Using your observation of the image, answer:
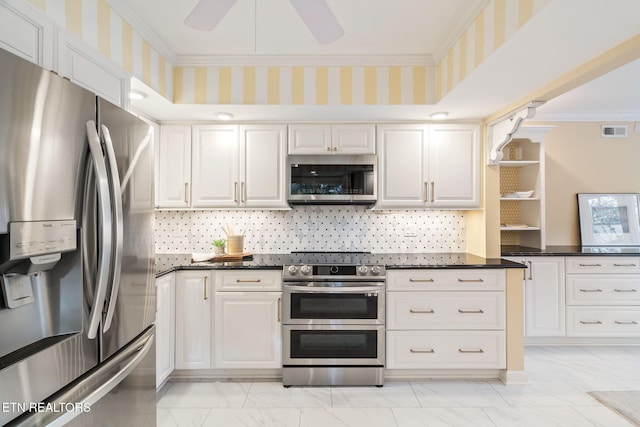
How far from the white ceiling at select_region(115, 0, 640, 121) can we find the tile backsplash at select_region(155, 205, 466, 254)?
937 millimetres

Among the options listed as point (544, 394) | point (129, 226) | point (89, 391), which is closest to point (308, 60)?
point (129, 226)

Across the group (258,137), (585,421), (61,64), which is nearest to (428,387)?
(585,421)

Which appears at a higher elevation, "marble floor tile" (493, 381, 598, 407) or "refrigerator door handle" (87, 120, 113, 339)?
"refrigerator door handle" (87, 120, 113, 339)

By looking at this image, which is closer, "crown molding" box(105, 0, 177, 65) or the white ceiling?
the white ceiling

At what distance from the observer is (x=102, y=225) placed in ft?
3.70

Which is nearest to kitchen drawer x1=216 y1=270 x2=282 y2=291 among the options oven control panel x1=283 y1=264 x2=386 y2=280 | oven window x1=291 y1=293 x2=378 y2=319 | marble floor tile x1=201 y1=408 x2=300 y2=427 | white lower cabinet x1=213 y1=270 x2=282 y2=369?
white lower cabinet x1=213 y1=270 x2=282 y2=369

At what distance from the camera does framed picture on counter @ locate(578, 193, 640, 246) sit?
3789 mm

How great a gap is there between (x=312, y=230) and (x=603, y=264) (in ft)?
9.54

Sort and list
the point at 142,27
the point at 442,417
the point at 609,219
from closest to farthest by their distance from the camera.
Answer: the point at 142,27
the point at 442,417
the point at 609,219

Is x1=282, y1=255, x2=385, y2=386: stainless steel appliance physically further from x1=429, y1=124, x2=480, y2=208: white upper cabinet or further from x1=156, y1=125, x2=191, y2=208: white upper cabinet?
x1=156, y1=125, x2=191, y2=208: white upper cabinet

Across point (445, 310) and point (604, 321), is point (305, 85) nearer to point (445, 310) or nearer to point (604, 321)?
point (445, 310)

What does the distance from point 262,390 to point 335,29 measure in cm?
252

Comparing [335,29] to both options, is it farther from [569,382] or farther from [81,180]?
[569,382]

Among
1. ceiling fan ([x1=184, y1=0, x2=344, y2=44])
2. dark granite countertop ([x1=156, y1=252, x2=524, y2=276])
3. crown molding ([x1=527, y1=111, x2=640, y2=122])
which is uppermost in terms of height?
crown molding ([x1=527, y1=111, x2=640, y2=122])
